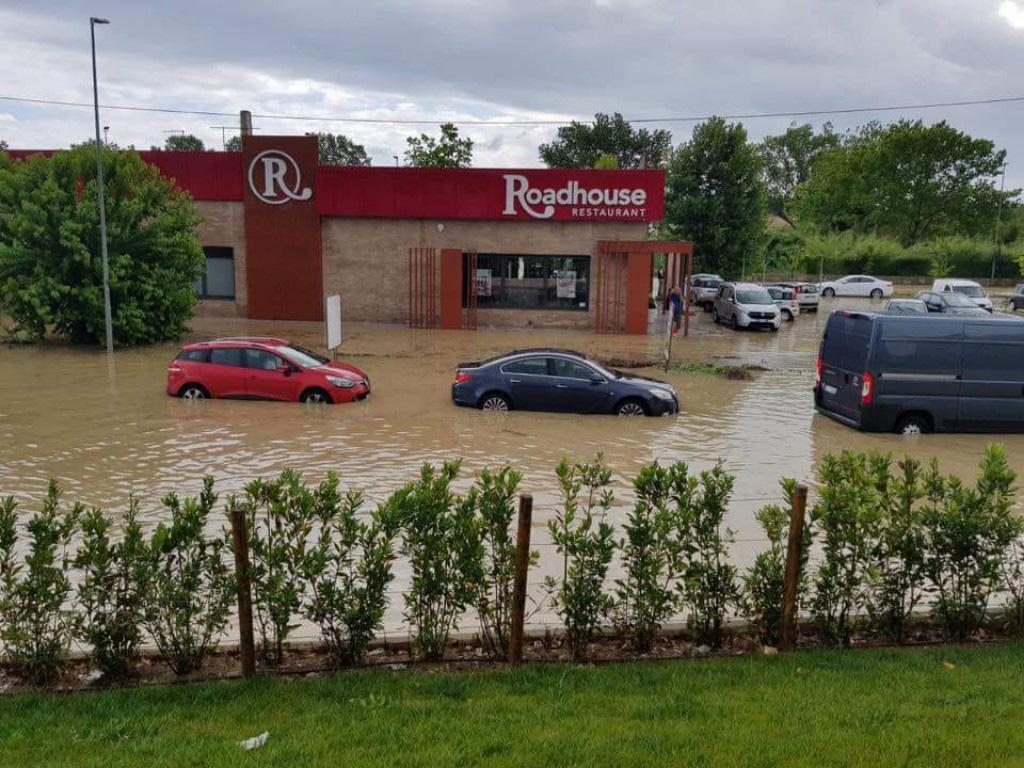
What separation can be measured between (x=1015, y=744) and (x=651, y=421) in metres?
12.4

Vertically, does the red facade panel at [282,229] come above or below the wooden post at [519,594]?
above

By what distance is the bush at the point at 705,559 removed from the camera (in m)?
6.18

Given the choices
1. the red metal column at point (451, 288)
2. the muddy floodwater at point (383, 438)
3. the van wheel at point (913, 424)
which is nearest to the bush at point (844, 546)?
the muddy floodwater at point (383, 438)

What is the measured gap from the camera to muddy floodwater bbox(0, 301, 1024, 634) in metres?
12.4

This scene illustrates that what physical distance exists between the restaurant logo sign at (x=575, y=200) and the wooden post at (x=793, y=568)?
81.5 ft

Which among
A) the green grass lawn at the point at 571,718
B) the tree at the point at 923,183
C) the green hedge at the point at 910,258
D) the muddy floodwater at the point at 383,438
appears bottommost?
the muddy floodwater at the point at 383,438

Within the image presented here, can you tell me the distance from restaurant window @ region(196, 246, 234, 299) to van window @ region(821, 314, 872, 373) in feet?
75.3

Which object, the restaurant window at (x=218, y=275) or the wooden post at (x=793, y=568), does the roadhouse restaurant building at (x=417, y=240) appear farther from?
the wooden post at (x=793, y=568)

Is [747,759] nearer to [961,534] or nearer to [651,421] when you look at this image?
[961,534]

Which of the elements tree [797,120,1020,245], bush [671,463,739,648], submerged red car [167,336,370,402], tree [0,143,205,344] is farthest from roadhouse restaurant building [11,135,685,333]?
tree [797,120,1020,245]

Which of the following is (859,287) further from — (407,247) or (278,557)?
(278,557)

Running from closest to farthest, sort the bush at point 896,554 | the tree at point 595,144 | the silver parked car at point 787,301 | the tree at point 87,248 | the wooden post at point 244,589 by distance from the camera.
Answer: the wooden post at point 244,589 → the bush at point 896,554 → the tree at point 87,248 → the silver parked car at point 787,301 → the tree at point 595,144

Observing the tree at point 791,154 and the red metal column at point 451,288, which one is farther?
the tree at point 791,154

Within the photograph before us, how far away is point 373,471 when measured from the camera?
12.8m
